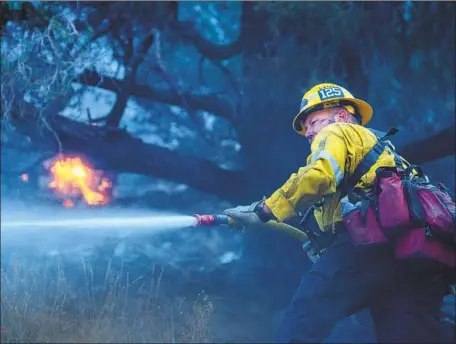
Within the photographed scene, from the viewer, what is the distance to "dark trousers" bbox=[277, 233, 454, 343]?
7.52 ft

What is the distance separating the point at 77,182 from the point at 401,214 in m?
1.82

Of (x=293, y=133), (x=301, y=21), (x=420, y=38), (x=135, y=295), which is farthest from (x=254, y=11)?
(x=135, y=295)

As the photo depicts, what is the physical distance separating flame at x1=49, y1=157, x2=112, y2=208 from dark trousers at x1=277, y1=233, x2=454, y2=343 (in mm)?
1331

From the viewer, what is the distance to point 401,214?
7.11ft

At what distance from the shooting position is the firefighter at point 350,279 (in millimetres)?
2258

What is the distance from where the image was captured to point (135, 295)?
9.71ft

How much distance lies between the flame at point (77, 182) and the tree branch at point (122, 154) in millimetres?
62

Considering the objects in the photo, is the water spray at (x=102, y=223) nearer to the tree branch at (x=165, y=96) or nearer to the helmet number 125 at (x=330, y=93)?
the tree branch at (x=165, y=96)

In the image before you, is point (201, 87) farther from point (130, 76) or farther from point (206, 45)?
point (130, 76)

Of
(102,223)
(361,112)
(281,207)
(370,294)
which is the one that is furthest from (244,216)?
(102,223)

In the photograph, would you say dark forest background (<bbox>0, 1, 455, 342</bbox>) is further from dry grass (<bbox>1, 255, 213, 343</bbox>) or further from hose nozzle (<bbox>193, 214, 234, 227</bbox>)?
hose nozzle (<bbox>193, 214, 234, 227</bbox>)

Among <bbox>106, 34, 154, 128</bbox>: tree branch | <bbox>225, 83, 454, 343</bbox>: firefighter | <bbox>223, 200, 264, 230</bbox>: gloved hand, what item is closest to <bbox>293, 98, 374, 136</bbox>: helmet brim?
<bbox>225, 83, 454, 343</bbox>: firefighter

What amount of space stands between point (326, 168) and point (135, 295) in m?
1.40

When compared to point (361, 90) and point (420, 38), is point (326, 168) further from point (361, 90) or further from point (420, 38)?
point (420, 38)
